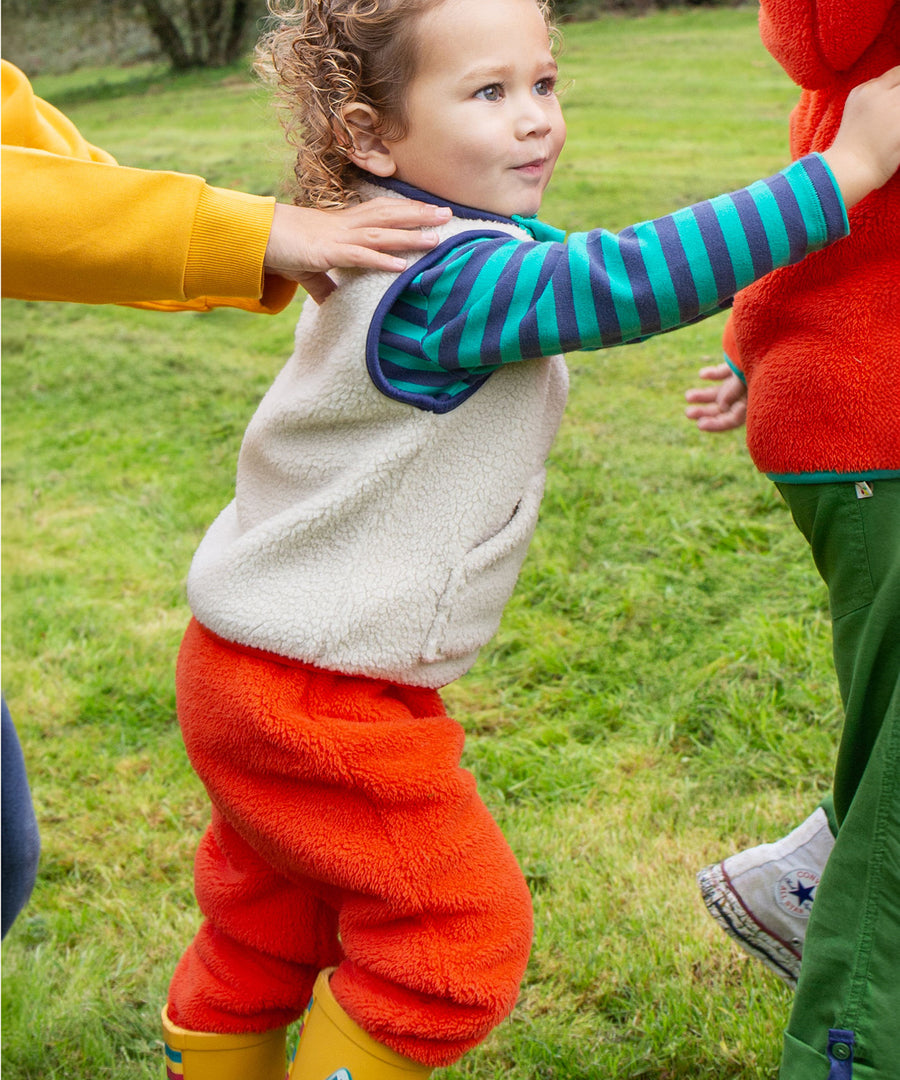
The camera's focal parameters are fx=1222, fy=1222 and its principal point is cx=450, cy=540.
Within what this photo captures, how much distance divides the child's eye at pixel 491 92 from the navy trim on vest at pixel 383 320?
0.17 metres

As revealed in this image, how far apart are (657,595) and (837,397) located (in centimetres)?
236

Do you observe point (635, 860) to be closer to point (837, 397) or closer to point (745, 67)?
point (837, 397)

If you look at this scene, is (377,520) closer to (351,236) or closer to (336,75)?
(351,236)

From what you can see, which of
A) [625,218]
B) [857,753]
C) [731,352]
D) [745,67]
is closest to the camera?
[857,753]

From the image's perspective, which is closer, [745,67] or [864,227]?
[864,227]

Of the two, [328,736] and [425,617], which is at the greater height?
[425,617]

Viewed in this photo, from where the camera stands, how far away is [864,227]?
4.67 feet

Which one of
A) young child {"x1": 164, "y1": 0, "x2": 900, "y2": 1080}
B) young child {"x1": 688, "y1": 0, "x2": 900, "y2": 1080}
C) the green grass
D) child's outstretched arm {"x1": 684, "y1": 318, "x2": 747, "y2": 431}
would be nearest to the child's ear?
young child {"x1": 164, "y1": 0, "x2": 900, "y2": 1080}

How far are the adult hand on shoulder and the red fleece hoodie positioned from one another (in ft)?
1.47

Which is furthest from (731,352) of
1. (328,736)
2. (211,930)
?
(211,930)

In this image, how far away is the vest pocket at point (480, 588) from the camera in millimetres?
1609

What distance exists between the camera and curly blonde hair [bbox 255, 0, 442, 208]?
1584mm

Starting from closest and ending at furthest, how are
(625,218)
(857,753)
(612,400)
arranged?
(857,753) → (612,400) → (625,218)

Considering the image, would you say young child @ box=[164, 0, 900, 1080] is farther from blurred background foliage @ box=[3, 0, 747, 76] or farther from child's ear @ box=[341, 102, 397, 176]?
blurred background foliage @ box=[3, 0, 747, 76]
